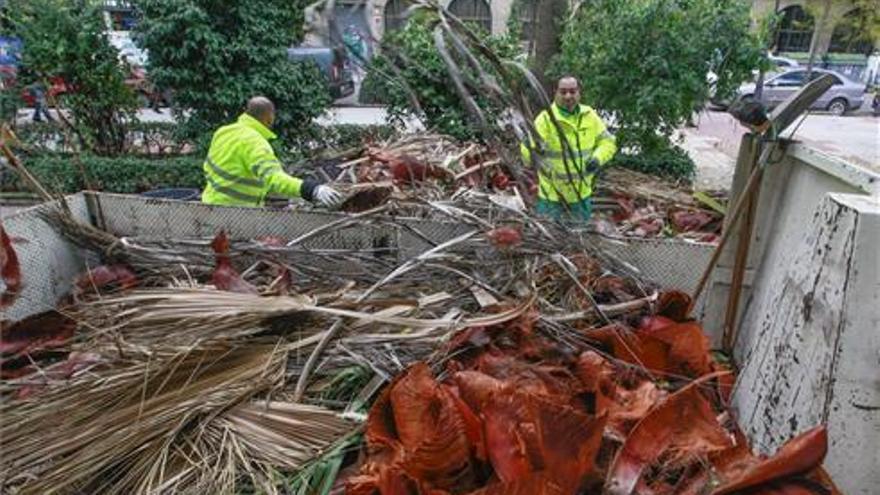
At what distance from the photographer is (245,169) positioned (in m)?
4.16

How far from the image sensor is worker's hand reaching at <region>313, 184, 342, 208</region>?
3.78 m

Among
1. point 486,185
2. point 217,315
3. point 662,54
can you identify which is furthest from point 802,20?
point 217,315

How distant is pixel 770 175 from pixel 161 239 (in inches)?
131

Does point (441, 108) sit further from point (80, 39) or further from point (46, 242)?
point (46, 242)

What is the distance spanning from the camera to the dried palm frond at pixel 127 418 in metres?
1.91

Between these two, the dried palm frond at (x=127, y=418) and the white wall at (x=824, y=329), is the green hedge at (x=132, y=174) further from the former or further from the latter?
the white wall at (x=824, y=329)

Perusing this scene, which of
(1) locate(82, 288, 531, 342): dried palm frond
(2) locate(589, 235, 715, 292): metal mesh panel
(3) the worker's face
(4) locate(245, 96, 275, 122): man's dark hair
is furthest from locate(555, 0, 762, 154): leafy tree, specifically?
(1) locate(82, 288, 531, 342): dried palm frond

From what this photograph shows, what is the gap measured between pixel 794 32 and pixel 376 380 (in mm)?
34005

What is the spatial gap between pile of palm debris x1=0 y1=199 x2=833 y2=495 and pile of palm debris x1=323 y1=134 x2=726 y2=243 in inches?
43.8

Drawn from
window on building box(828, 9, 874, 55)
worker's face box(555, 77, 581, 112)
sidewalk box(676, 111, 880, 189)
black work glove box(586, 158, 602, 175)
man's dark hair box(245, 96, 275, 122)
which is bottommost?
sidewalk box(676, 111, 880, 189)

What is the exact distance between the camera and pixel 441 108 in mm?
8211

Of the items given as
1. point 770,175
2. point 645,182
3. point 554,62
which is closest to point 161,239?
point 770,175

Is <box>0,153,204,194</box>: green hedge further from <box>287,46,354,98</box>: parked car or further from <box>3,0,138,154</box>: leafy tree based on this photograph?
<box>287,46,354,98</box>: parked car

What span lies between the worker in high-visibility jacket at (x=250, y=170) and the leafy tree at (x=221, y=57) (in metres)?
3.88
